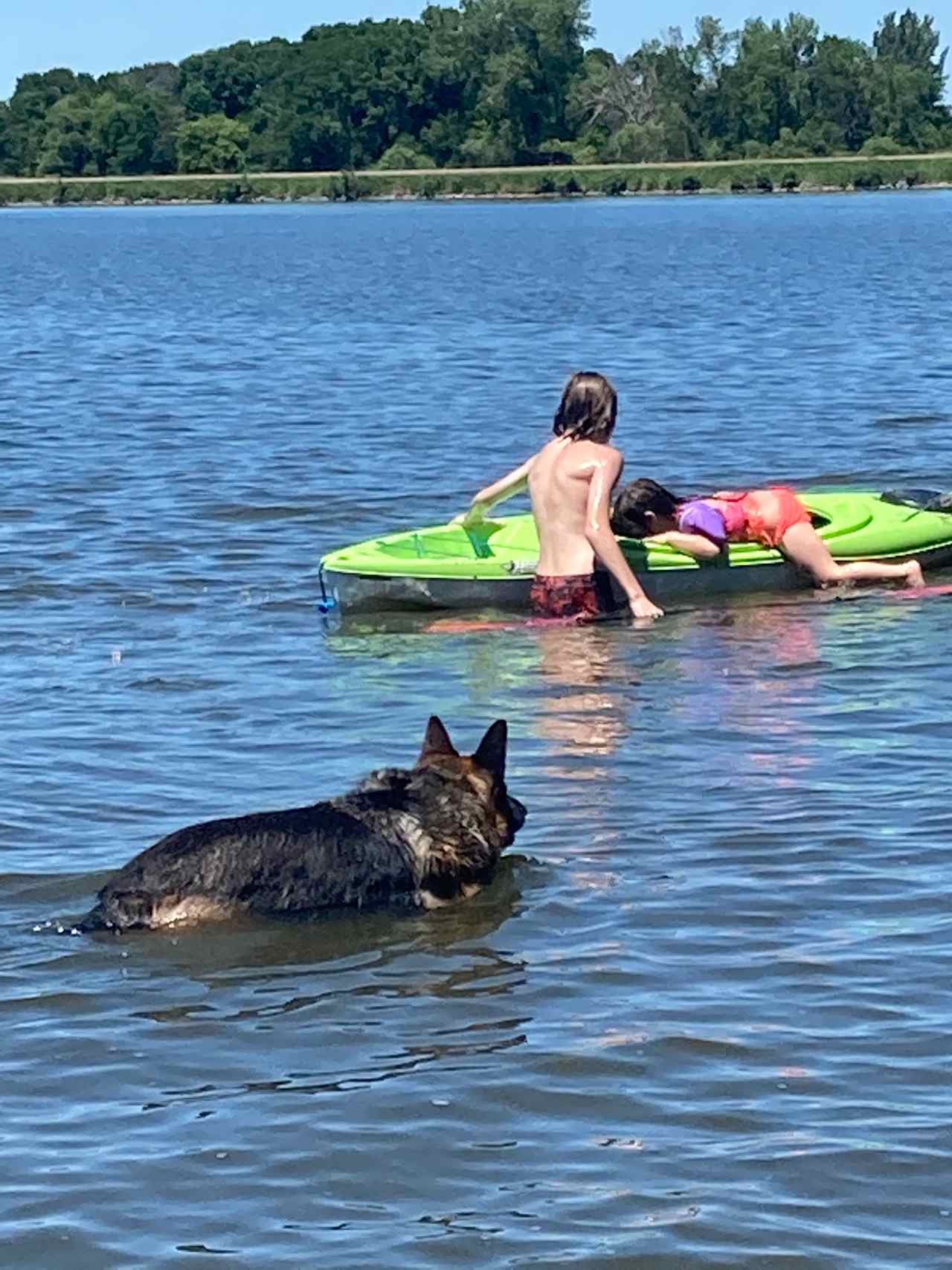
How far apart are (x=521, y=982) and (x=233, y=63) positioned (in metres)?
164

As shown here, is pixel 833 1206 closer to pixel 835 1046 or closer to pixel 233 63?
pixel 835 1046

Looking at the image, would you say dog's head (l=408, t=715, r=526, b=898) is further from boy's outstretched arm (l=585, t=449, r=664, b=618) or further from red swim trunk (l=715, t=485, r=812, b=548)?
red swim trunk (l=715, t=485, r=812, b=548)

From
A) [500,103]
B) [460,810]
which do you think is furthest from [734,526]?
[500,103]

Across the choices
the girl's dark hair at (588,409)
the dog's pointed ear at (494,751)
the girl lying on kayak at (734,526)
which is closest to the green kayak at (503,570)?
the girl lying on kayak at (734,526)

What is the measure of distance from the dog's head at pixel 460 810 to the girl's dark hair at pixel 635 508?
4675 mm

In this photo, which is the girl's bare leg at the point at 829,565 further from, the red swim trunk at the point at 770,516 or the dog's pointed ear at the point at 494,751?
the dog's pointed ear at the point at 494,751

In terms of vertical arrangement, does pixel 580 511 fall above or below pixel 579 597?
above

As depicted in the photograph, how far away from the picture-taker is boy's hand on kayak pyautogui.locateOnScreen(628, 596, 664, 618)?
1124cm

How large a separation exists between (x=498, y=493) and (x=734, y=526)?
46.8 inches

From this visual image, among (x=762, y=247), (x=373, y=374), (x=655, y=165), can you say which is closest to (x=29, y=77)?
(x=655, y=165)

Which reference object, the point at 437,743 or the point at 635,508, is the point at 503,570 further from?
the point at 437,743

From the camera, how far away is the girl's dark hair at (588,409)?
11.1m

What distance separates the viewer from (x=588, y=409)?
11.1m

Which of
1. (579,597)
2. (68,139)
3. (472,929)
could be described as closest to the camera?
(472,929)
